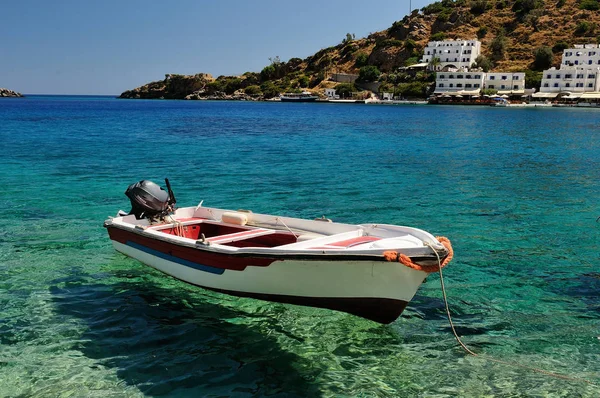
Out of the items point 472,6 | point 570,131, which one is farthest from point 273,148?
point 472,6

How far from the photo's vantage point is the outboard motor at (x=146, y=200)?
10539mm

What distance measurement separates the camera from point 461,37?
164500 millimetres

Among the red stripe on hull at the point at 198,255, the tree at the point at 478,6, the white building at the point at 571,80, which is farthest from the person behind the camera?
the tree at the point at 478,6

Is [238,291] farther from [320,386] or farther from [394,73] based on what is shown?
[394,73]

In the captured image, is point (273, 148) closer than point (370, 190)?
No

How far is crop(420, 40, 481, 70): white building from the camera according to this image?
147m

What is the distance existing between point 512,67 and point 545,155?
401ft

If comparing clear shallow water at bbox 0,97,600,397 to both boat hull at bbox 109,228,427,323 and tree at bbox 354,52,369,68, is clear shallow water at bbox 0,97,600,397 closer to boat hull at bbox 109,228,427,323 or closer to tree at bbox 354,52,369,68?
boat hull at bbox 109,228,427,323

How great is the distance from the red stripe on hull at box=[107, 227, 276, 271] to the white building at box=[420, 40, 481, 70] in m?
145

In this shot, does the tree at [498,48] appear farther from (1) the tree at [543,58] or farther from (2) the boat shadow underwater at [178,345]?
(2) the boat shadow underwater at [178,345]

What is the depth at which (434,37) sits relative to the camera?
166 meters

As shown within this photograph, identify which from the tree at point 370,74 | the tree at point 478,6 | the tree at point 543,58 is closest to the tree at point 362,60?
the tree at point 370,74

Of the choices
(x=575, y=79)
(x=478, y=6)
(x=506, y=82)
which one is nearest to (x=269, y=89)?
(x=478, y=6)

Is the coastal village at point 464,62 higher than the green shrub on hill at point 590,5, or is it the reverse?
the green shrub on hill at point 590,5
